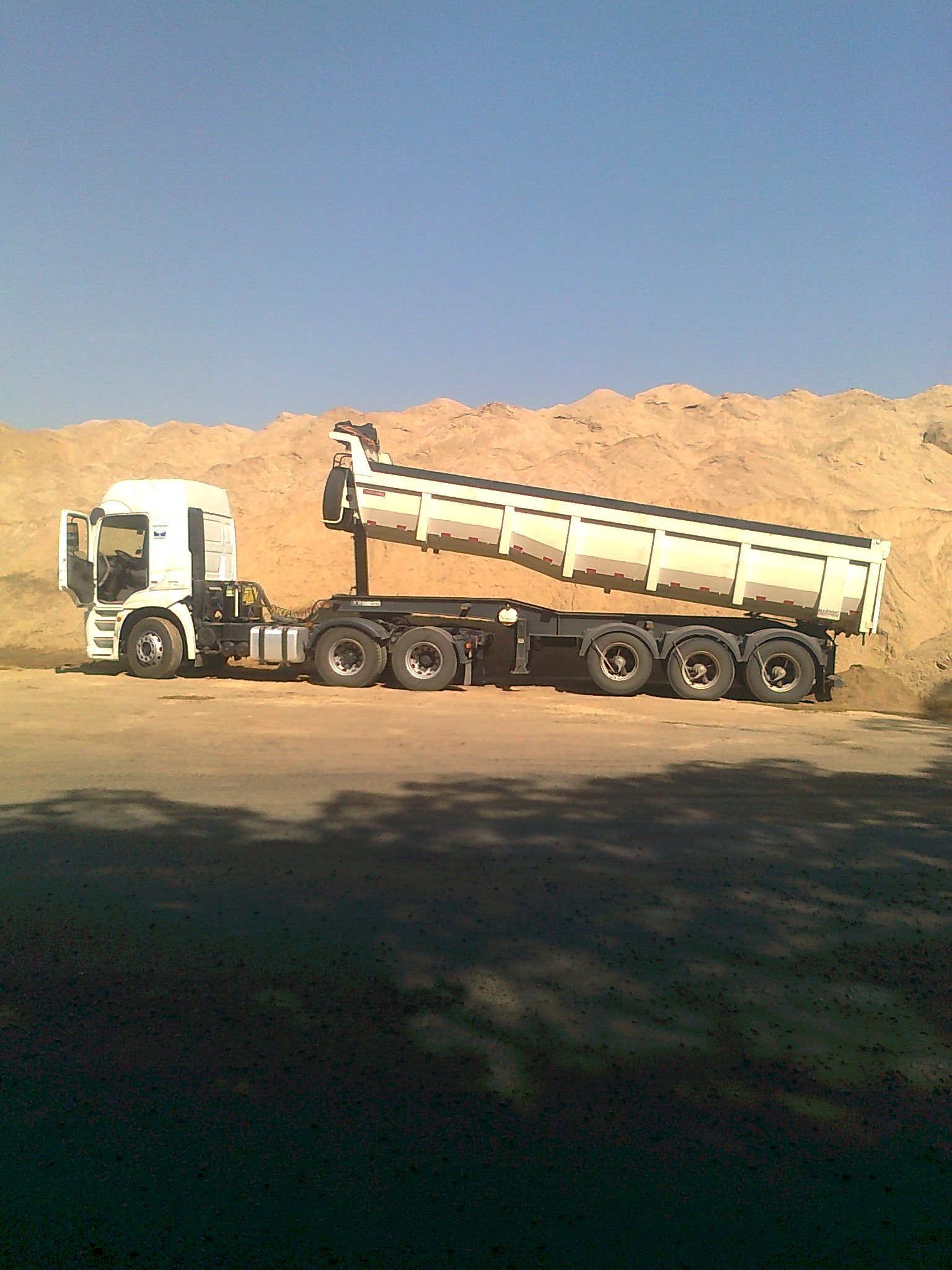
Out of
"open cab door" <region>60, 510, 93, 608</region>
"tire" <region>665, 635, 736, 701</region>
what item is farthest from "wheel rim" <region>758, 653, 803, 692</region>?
"open cab door" <region>60, 510, 93, 608</region>

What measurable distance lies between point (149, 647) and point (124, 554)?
68.1 inches

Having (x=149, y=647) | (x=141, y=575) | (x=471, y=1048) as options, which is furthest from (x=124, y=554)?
(x=471, y=1048)

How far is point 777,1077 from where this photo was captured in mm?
3609

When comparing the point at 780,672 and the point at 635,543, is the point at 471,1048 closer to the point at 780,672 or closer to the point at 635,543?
the point at 635,543

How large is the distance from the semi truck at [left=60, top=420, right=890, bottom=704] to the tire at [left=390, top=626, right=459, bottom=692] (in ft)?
0.10

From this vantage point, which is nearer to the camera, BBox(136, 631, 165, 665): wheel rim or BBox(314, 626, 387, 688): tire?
BBox(314, 626, 387, 688): tire

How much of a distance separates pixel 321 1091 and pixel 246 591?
14279 millimetres

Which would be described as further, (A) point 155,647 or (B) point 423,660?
(A) point 155,647

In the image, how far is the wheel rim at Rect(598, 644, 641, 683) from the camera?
15.3 meters

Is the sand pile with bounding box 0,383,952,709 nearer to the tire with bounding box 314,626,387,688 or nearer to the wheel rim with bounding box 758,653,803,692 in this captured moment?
the wheel rim with bounding box 758,653,803,692

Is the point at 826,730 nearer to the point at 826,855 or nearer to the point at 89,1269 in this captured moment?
the point at 826,855

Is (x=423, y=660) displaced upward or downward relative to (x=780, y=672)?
downward

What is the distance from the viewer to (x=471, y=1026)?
394 centimetres

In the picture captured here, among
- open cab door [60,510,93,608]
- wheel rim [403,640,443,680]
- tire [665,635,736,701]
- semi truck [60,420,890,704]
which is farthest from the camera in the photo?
open cab door [60,510,93,608]
